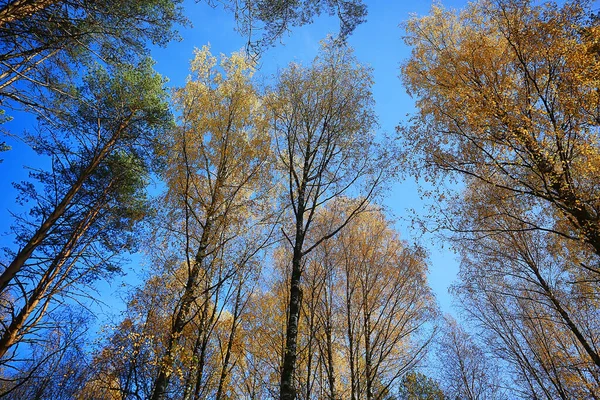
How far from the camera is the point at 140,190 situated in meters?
10.6

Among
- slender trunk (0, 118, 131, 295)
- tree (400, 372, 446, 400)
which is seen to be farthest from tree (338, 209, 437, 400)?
tree (400, 372, 446, 400)

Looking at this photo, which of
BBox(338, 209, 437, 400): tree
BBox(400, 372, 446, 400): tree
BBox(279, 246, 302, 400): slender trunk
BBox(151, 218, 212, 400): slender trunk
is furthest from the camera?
BBox(400, 372, 446, 400): tree

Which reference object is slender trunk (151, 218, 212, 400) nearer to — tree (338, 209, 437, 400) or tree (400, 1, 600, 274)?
tree (338, 209, 437, 400)

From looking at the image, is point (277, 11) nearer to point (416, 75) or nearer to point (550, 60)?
Answer: point (550, 60)

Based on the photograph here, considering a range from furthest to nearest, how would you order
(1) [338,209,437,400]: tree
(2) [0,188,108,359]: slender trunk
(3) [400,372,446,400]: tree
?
1. (3) [400,372,446,400]: tree
2. (1) [338,209,437,400]: tree
3. (2) [0,188,108,359]: slender trunk

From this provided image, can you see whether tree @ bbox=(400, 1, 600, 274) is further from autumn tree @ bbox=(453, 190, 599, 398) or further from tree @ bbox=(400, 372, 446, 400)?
tree @ bbox=(400, 372, 446, 400)

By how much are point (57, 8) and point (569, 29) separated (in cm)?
936

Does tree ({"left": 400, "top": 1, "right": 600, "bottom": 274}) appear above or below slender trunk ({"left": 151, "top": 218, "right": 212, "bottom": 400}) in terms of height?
above

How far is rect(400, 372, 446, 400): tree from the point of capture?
17000 mm

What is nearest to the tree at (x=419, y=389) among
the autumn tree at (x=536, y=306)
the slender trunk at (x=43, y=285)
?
the autumn tree at (x=536, y=306)

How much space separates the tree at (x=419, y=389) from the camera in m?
17.0

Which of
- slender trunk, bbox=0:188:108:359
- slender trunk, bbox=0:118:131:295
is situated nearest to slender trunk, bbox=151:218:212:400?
slender trunk, bbox=0:188:108:359

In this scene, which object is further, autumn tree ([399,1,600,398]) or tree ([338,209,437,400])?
tree ([338,209,437,400])

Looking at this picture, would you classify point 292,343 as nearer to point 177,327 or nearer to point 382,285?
point 177,327
